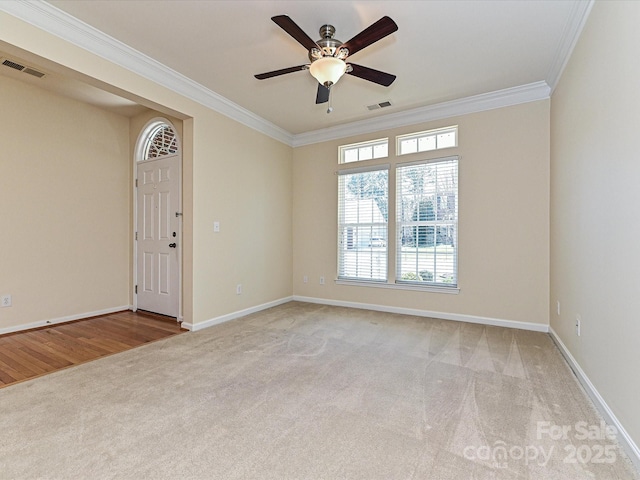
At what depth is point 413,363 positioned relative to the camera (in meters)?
2.67

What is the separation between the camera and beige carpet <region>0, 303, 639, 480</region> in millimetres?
1463

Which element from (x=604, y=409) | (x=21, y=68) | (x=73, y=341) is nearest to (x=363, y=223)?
(x=604, y=409)

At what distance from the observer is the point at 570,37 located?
253 cm

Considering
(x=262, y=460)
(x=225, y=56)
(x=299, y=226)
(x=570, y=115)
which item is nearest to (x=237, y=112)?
(x=225, y=56)

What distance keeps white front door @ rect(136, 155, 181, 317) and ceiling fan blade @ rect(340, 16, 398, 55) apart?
107 inches

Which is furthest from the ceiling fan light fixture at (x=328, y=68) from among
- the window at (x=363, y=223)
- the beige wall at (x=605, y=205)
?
the window at (x=363, y=223)

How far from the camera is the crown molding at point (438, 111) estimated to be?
11.5ft

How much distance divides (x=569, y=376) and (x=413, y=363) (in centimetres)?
116

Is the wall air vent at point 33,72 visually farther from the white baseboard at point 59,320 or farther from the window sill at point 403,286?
the window sill at point 403,286

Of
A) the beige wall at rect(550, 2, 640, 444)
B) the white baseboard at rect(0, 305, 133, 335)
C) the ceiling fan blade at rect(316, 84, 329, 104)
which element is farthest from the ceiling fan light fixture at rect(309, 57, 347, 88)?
the white baseboard at rect(0, 305, 133, 335)

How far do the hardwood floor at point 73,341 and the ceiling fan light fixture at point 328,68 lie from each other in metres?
3.04

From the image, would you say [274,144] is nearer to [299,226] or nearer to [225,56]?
[299,226]

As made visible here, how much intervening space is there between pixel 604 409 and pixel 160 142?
524 cm

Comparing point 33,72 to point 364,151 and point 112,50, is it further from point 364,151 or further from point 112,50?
point 364,151
